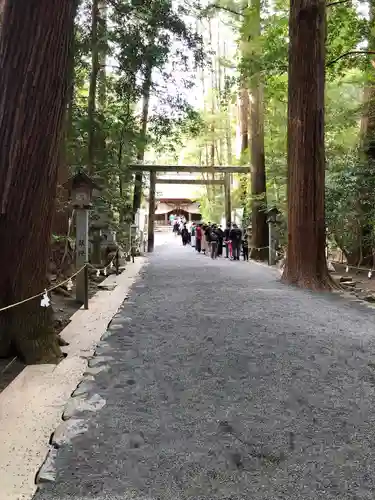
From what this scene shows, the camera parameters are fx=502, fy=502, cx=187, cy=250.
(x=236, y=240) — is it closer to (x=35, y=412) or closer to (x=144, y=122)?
(x=144, y=122)

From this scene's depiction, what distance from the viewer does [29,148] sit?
4656 millimetres

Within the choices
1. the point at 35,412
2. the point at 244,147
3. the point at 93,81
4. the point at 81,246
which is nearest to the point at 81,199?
the point at 81,246

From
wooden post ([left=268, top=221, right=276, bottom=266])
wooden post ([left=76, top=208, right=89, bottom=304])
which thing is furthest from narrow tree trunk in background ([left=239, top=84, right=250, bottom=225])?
wooden post ([left=76, top=208, right=89, bottom=304])

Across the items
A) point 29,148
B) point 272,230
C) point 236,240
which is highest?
point 29,148

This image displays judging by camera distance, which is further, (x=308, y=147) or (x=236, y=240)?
(x=236, y=240)

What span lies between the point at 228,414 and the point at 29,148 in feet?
9.74

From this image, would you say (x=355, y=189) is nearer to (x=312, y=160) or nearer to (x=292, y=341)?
(x=312, y=160)

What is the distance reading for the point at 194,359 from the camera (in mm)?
4781

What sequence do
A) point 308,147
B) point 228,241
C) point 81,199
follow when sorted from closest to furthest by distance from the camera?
point 81,199
point 308,147
point 228,241

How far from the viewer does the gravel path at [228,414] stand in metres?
2.53

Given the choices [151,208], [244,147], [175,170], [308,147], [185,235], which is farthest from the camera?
[185,235]

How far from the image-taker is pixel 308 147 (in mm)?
10578

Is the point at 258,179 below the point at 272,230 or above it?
above

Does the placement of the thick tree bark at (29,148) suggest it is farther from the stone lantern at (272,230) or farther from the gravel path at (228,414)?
the stone lantern at (272,230)
